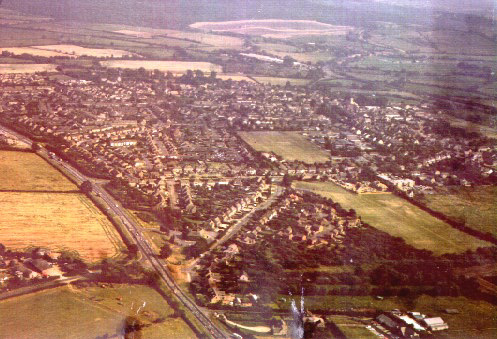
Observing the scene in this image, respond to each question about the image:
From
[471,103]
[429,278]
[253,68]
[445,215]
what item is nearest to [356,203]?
[445,215]

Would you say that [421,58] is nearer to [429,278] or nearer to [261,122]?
[261,122]

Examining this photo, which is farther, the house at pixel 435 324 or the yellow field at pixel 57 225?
the yellow field at pixel 57 225

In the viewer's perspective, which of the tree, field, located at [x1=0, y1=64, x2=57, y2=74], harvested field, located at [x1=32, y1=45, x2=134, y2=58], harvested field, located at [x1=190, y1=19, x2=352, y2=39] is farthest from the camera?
harvested field, located at [x1=190, y1=19, x2=352, y2=39]

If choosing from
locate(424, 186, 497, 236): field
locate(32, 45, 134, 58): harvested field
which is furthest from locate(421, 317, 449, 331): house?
locate(32, 45, 134, 58): harvested field

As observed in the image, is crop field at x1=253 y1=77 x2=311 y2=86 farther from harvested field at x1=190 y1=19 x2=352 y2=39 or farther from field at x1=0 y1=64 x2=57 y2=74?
field at x1=0 y1=64 x2=57 y2=74

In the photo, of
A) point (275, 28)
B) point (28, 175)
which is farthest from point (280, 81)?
point (28, 175)

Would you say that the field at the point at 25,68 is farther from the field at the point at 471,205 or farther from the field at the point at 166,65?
the field at the point at 471,205

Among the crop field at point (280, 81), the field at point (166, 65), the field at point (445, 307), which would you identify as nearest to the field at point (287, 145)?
the field at point (445, 307)

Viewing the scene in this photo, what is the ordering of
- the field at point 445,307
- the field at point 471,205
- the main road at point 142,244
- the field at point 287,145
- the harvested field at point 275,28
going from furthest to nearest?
1. the harvested field at point 275,28
2. the field at point 287,145
3. the field at point 471,205
4. the field at point 445,307
5. the main road at point 142,244
